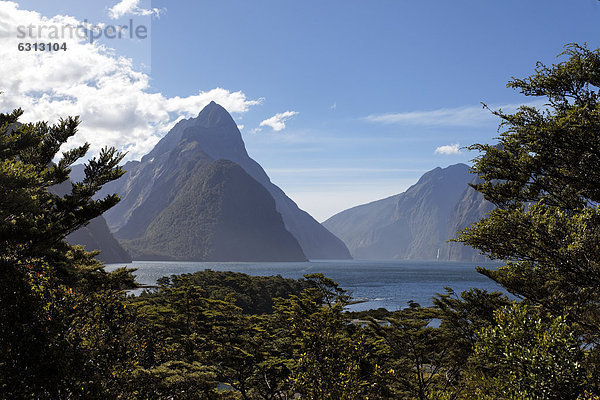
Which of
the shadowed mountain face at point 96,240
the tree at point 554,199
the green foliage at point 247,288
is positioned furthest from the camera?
the shadowed mountain face at point 96,240

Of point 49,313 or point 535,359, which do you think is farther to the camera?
point 49,313

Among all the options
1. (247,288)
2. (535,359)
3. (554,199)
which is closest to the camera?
(535,359)

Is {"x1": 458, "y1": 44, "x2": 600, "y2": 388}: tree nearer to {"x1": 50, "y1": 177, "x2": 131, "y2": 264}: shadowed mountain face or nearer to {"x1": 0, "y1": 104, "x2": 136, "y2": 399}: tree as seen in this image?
{"x1": 0, "y1": 104, "x2": 136, "y2": 399}: tree

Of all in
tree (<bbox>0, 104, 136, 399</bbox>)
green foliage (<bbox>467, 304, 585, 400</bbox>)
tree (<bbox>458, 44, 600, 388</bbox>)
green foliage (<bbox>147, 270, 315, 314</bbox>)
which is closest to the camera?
green foliage (<bbox>467, 304, 585, 400</bbox>)

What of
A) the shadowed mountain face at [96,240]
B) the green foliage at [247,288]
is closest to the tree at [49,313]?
Answer: the green foliage at [247,288]

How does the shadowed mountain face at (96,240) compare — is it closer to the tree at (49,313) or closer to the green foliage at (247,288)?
the green foliage at (247,288)

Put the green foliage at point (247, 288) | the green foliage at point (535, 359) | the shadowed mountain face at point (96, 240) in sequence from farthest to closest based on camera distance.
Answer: the shadowed mountain face at point (96, 240) < the green foliage at point (247, 288) < the green foliage at point (535, 359)

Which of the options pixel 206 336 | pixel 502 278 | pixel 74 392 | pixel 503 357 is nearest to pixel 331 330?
pixel 503 357

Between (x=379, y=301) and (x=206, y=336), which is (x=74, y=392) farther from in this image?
(x=379, y=301)

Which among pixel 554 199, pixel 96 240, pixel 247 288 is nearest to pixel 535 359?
pixel 554 199

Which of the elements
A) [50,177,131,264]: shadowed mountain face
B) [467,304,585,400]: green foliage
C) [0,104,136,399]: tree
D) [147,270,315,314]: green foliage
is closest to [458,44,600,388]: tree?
[467,304,585,400]: green foliage

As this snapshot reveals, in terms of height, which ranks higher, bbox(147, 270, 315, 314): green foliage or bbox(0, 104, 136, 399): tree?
bbox(0, 104, 136, 399): tree

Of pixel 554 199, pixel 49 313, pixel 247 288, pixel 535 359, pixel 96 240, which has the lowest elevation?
pixel 247 288

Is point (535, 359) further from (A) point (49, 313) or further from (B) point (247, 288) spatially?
(B) point (247, 288)
